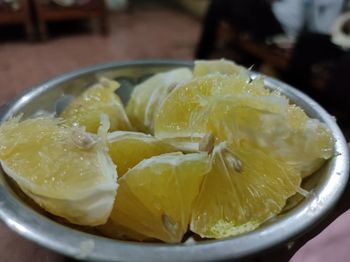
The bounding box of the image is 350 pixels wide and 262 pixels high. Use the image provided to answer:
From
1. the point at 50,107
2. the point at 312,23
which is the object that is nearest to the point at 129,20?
the point at 312,23

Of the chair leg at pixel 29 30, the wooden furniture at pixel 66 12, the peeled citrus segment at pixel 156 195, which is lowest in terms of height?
the chair leg at pixel 29 30

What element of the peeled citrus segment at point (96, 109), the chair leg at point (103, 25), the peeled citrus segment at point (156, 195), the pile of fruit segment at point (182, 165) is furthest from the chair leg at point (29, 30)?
the peeled citrus segment at point (156, 195)

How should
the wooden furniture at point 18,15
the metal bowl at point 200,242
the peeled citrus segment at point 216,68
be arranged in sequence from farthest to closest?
the wooden furniture at point 18,15 < the peeled citrus segment at point 216,68 < the metal bowl at point 200,242

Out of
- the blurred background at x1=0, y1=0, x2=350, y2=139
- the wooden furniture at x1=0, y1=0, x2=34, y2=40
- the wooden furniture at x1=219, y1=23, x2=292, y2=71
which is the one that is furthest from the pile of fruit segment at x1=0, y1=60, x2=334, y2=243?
the wooden furniture at x1=0, y1=0, x2=34, y2=40

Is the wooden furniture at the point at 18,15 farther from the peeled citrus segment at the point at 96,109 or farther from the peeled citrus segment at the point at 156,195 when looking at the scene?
the peeled citrus segment at the point at 156,195

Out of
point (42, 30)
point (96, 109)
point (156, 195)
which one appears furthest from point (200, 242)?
point (42, 30)

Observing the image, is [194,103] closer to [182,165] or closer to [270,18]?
[182,165]

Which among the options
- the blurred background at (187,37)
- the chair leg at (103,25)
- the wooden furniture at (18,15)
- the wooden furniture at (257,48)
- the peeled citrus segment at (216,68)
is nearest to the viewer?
the peeled citrus segment at (216,68)
